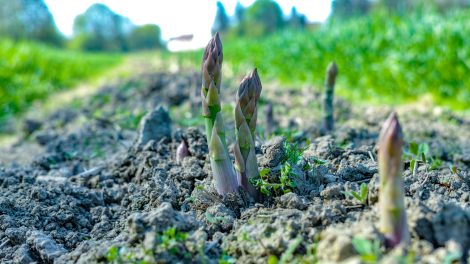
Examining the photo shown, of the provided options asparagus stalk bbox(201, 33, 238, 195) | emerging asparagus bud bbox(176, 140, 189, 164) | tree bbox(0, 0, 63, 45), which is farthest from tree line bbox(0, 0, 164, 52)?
asparagus stalk bbox(201, 33, 238, 195)

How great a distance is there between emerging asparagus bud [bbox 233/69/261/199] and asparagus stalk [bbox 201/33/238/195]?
56mm

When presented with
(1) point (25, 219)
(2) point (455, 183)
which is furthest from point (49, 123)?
(2) point (455, 183)

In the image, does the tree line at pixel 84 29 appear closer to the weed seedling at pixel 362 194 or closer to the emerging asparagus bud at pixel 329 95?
the emerging asparagus bud at pixel 329 95

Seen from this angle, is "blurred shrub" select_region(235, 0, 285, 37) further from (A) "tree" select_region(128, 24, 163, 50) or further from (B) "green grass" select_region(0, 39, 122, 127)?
(A) "tree" select_region(128, 24, 163, 50)

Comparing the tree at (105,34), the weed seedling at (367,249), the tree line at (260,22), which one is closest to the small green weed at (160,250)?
the weed seedling at (367,249)

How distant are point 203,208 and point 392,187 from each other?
95 cm

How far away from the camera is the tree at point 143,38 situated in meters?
76.4

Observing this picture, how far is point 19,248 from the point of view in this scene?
2.29 metres

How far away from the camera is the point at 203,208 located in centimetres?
230

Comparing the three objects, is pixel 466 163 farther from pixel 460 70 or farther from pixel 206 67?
pixel 460 70

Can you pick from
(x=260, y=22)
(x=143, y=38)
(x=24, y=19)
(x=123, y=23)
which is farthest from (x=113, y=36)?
(x=260, y=22)

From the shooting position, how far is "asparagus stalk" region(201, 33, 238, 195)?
7.14ft

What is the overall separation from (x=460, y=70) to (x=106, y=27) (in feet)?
266

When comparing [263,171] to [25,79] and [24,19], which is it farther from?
[24,19]
